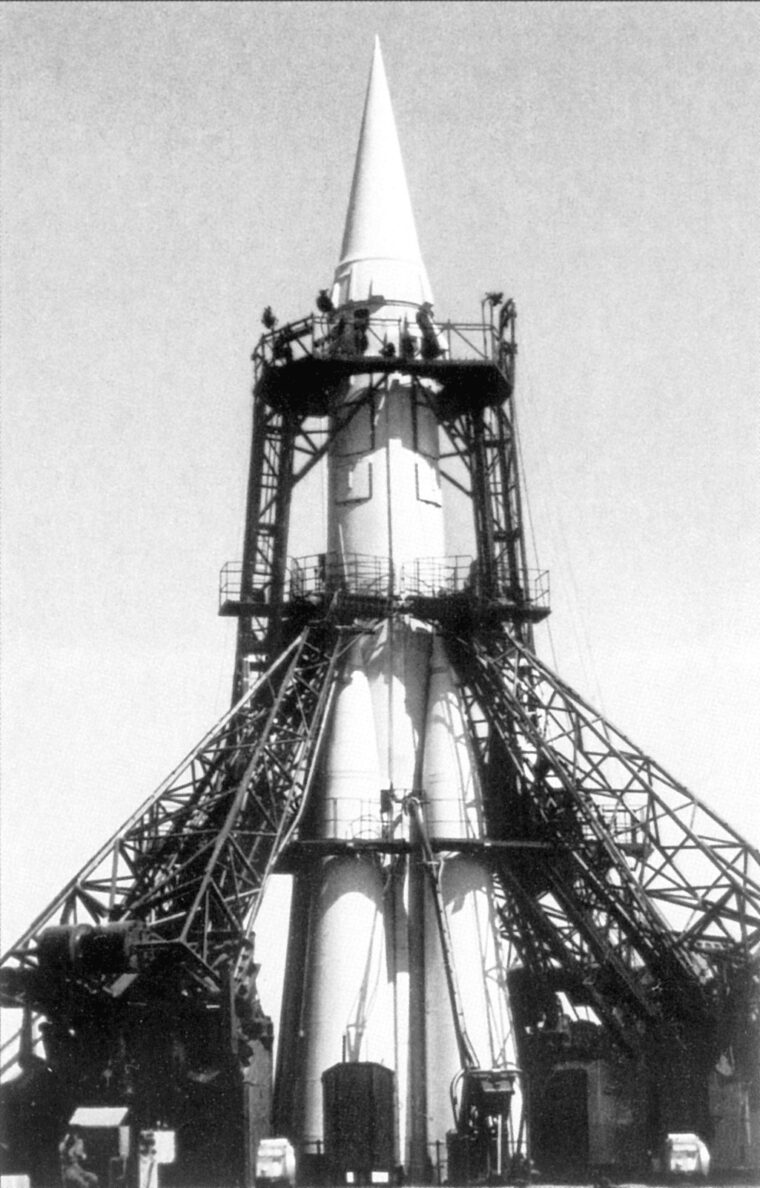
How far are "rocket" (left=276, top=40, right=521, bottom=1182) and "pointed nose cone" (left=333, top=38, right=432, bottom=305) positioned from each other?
0.09 m

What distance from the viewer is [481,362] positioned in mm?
65375

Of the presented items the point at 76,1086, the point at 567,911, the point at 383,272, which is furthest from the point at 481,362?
the point at 76,1086

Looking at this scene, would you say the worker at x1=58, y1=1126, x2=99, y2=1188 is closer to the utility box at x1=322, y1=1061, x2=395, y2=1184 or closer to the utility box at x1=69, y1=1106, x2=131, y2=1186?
the utility box at x1=69, y1=1106, x2=131, y2=1186

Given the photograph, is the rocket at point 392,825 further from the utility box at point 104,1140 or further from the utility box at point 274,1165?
the utility box at point 104,1140

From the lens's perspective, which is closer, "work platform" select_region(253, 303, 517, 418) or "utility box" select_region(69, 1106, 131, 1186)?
"utility box" select_region(69, 1106, 131, 1186)

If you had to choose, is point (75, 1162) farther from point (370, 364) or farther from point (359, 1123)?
point (370, 364)

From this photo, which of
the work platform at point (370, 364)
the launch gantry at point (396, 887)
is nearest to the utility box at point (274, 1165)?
the launch gantry at point (396, 887)

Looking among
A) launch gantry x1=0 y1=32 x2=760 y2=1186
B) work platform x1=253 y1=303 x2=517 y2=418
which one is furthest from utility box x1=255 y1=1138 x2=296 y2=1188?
work platform x1=253 y1=303 x2=517 y2=418

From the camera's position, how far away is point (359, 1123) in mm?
52875

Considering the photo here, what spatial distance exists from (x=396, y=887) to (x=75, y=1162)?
17.4m

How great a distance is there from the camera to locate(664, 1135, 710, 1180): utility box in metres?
50.8

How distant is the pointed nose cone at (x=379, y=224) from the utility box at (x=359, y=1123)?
1153 inches

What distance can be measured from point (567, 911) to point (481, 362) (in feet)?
67.6

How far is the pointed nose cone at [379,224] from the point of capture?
6738 cm
